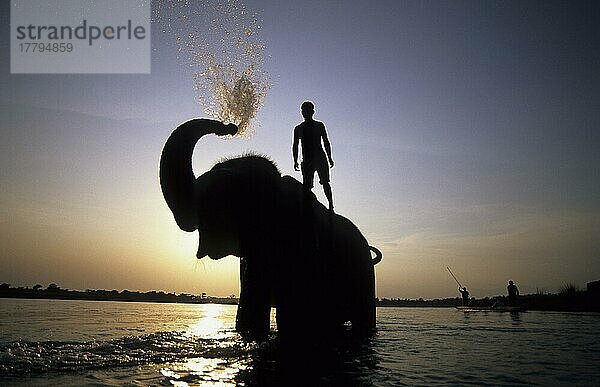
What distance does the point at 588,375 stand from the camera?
6371 mm

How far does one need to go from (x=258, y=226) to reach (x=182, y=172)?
1890 mm

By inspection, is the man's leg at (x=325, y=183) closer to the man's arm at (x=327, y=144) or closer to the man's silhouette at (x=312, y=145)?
the man's silhouette at (x=312, y=145)

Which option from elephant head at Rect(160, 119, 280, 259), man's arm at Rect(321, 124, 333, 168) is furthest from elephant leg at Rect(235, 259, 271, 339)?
man's arm at Rect(321, 124, 333, 168)

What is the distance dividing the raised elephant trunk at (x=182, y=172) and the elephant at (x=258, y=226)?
0.06 ft

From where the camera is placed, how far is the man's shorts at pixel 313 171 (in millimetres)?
10312

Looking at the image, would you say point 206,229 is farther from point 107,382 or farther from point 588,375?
point 588,375

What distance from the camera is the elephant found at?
8758mm

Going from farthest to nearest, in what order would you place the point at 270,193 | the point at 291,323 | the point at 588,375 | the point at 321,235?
the point at 321,235 < the point at 270,193 < the point at 291,323 < the point at 588,375

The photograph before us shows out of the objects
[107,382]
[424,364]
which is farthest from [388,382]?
[107,382]

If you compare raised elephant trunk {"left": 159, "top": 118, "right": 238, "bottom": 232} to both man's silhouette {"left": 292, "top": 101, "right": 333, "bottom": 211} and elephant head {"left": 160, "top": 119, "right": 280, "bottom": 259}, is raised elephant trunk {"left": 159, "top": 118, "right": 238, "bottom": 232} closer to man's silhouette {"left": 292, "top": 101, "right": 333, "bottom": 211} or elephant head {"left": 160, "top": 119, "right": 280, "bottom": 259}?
elephant head {"left": 160, "top": 119, "right": 280, "bottom": 259}

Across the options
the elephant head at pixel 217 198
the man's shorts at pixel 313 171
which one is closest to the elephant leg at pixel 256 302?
→ the elephant head at pixel 217 198

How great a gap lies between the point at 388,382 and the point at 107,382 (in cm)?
331

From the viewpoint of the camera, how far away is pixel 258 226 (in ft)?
30.9

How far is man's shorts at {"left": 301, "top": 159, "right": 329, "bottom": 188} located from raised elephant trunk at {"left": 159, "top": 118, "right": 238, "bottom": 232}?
2439 millimetres
